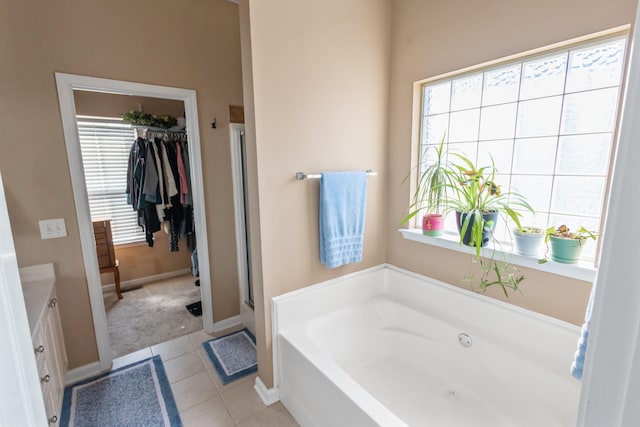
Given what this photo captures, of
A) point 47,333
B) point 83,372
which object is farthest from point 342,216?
point 83,372

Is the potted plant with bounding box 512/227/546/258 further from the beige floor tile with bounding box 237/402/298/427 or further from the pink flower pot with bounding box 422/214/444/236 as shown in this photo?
the beige floor tile with bounding box 237/402/298/427

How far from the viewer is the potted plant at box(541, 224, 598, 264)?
1.42 meters

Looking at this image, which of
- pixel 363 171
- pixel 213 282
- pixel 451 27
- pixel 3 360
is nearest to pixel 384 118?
pixel 363 171

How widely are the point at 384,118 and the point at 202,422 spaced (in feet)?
7.72

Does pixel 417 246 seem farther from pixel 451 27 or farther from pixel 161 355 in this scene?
pixel 161 355

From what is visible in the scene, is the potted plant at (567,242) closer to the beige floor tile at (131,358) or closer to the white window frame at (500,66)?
the white window frame at (500,66)

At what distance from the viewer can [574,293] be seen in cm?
149

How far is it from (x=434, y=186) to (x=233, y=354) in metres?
2.02

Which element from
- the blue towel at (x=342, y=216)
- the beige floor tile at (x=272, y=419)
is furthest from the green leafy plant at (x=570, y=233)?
the beige floor tile at (x=272, y=419)

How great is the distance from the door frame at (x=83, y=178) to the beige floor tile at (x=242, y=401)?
2.73 ft

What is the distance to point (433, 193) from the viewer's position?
200cm

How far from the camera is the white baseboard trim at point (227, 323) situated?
274 cm

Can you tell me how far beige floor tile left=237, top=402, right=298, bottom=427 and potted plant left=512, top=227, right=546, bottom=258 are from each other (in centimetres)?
164

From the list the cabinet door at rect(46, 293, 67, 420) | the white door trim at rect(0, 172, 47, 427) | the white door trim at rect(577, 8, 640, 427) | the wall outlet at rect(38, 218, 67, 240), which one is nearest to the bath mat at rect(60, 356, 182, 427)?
the cabinet door at rect(46, 293, 67, 420)
